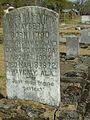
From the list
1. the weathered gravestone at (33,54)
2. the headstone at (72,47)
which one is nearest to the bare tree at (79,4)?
the headstone at (72,47)

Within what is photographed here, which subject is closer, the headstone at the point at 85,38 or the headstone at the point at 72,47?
the headstone at the point at 72,47

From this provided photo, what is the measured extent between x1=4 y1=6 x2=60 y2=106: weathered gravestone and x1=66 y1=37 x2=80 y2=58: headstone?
6.89 meters

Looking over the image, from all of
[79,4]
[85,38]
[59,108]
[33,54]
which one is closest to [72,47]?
[85,38]

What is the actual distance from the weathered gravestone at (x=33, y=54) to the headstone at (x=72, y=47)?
689 cm

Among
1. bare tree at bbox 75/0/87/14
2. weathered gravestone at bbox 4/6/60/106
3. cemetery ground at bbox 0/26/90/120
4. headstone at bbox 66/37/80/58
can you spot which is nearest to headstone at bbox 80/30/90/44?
headstone at bbox 66/37/80/58

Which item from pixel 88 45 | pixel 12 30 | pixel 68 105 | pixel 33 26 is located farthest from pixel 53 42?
pixel 88 45

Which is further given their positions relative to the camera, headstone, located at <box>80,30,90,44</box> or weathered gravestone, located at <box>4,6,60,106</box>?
headstone, located at <box>80,30,90,44</box>

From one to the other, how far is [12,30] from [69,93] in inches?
68.9

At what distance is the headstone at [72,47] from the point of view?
12.5 metres

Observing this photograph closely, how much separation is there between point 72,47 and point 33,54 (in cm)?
715

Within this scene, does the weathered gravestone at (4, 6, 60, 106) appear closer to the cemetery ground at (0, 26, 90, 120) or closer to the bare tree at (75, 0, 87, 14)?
the cemetery ground at (0, 26, 90, 120)

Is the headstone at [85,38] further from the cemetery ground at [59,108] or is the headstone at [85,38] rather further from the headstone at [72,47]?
the cemetery ground at [59,108]

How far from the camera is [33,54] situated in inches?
219

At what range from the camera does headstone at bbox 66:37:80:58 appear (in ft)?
41.1
